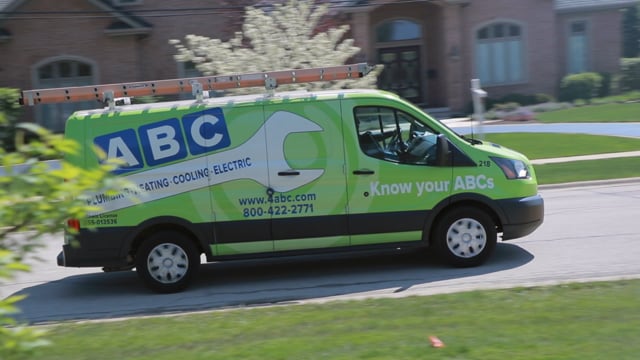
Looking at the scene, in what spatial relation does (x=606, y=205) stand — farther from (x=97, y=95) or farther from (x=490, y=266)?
(x=97, y=95)

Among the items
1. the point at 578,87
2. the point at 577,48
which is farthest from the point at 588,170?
the point at 577,48

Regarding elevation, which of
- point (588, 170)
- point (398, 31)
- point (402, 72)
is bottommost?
point (588, 170)

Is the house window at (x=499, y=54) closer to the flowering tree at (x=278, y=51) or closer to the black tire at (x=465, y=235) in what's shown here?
the flowering tree at (x=278, y=51)

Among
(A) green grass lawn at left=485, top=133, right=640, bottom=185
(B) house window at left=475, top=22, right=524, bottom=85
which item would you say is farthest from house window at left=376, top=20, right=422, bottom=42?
(A) green grass lawn at left=485, top=133, right=640, bottom=185

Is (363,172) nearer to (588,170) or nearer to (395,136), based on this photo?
(395,136)

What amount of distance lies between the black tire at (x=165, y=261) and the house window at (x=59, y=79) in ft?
68.0

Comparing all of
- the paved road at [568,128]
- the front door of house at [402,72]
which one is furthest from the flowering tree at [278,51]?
the front door of house at [402,72]

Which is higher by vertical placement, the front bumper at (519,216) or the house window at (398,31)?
the house window at (398,31)

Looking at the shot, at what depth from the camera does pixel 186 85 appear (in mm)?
9039

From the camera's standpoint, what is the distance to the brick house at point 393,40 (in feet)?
90.7

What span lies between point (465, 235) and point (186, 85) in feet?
12.1

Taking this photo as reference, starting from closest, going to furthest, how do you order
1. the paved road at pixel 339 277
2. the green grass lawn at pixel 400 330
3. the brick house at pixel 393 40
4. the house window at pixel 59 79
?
the green grass lawn at pixel 400 330, the paved road at pixel 339 277, the brick house at pixel 393 40, the house window at pixel 59 79

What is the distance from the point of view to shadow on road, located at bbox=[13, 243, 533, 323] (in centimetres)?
812

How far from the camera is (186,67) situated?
28812 millimetres
